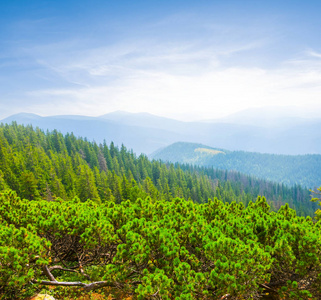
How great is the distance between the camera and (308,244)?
873 cm

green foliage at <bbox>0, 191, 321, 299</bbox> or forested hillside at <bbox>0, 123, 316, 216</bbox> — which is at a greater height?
green foliage at <bbox>0, 191, 321, 299</bbox>

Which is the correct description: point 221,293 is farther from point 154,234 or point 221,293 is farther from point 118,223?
point 118,223

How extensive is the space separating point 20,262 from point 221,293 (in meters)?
7.41

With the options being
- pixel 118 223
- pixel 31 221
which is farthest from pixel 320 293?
pixel 31 221

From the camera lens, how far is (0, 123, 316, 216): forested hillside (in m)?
59.4

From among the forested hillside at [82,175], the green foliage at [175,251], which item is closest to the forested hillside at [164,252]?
the green foliage at [175,251]

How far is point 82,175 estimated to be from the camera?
6562 cm

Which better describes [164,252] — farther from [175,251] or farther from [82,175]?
[82,175]

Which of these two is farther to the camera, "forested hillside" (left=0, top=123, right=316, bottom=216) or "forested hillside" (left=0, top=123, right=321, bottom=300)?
"forested hillside" (left=0, top=123, right=316, bottom=216)

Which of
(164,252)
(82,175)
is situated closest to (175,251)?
(164,252)

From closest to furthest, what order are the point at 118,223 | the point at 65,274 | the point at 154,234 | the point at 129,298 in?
the point at 154,234 → the point at 129,298 → the point at 118,223 → the point at 65,274

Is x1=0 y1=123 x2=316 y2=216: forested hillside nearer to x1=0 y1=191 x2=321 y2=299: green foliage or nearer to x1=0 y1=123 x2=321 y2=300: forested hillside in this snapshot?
x1=0 y1=123 x2=321 y2=300: forested hillside

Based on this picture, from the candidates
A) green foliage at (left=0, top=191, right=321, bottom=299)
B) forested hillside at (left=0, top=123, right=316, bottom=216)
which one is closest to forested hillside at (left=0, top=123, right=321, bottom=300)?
green foliage at (left=0, top=191, right=321, bottom=299)

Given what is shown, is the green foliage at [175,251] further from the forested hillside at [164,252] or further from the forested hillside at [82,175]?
the forested hillside at [82,175]
